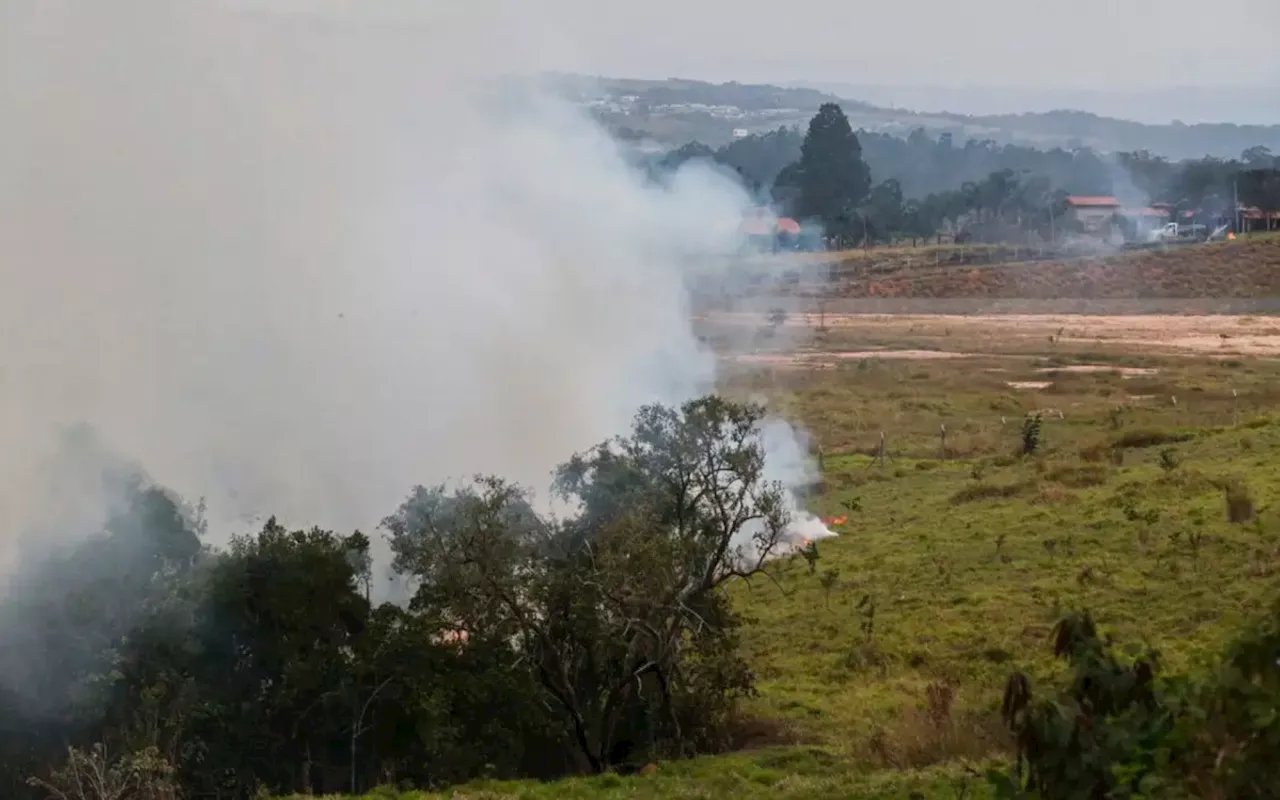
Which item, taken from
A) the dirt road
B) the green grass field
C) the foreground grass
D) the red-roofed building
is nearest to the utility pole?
the red-roofed building

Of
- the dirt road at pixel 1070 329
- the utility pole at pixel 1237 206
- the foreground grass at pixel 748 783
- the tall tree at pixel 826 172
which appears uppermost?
the tall tree at pixel 826 172

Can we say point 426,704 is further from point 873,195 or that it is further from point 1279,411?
point 873,195

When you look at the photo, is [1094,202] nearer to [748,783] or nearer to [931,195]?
[931,195]

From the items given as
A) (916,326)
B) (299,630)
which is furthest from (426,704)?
(916,326)

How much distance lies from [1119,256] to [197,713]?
258ft

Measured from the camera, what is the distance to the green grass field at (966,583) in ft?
46.8

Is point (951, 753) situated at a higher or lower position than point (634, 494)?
lower

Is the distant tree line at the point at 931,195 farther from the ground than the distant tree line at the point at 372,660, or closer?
farther from the ground

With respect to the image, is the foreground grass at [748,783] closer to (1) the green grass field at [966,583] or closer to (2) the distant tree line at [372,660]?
(1) the green grass field at [966,583]

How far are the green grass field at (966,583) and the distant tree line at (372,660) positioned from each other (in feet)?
5.53

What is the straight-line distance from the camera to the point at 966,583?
22609mm

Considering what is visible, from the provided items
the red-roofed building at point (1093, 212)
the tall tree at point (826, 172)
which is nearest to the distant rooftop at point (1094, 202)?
the red-roofed building at point (1093, 212)

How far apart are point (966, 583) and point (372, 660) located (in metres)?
10.7

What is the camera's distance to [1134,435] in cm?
3431
